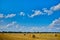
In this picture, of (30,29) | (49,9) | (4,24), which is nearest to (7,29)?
(4,24)

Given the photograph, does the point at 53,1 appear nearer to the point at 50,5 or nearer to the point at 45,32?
the point at 50,5

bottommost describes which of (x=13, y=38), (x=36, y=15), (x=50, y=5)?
(x=13, y=38)

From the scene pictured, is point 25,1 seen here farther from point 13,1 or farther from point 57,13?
point 57,13

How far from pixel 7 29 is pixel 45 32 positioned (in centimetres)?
77

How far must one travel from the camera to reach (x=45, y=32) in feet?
9.41

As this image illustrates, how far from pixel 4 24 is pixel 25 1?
0.64 meters

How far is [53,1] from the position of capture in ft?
9.45

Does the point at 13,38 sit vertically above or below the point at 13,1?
below

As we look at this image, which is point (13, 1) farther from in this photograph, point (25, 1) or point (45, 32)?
point (45, 32)

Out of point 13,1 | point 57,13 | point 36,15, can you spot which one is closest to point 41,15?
point 36,15

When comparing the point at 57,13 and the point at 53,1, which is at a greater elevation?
the point at 53,1

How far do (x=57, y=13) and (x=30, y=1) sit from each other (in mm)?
595

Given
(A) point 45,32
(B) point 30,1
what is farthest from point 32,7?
(A) point 45,32

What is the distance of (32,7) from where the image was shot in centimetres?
291
